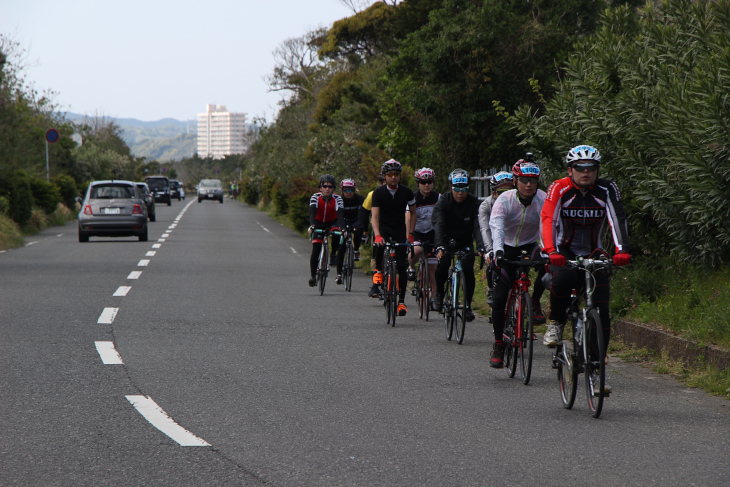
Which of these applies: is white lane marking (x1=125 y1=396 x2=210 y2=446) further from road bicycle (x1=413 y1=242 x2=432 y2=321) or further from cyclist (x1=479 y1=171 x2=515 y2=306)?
road bicycle (x1=413 y1=242 x2=432 y2=321)

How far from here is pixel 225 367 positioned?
7496 millimetres

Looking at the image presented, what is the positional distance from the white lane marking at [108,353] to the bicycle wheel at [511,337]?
3.20m

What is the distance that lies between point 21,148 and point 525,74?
1635 centimetres

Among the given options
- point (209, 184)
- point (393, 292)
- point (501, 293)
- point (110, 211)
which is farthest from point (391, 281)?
point (209, 184)

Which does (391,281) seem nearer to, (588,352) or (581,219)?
(581,219)

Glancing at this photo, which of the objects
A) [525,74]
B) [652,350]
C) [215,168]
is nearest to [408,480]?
[652,350]

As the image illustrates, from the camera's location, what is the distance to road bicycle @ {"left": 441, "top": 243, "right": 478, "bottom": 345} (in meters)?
8.93

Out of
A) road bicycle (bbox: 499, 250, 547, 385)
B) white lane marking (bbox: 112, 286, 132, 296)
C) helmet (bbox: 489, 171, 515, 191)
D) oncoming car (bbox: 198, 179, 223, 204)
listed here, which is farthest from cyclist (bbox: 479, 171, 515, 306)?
oncoming car (bbox: 198, 179, 223, 204)

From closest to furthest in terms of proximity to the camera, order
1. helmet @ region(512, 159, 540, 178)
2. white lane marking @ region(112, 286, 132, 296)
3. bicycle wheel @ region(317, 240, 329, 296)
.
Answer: helmet @ region(512, 159, 540, 178)
white lane marking @ region(112, 286, 132, 296)
bicycle wheel @ region(317, 240, 329, 296)

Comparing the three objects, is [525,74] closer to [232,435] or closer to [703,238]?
[703,238]

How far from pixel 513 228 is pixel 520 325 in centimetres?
115

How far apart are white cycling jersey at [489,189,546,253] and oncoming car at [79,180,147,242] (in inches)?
721

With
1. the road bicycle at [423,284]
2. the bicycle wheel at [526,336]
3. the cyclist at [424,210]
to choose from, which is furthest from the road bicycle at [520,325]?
the cyclist at [424,210]

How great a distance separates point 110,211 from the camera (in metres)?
24.3
